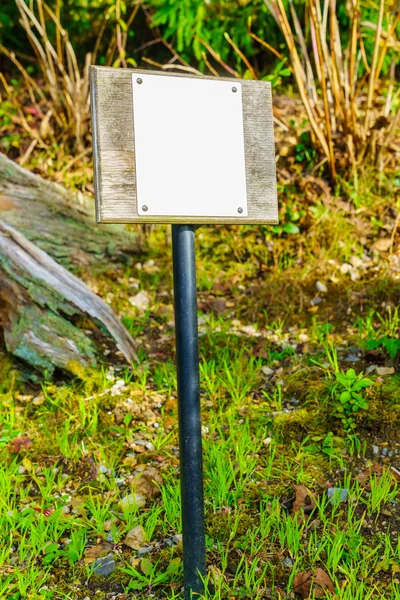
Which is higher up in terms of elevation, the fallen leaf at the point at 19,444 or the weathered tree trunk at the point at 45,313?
the weathered tree trunk at the point at 45,313

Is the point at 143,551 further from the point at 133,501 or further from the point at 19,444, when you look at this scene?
the point at 19,444

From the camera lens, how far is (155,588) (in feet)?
6.80

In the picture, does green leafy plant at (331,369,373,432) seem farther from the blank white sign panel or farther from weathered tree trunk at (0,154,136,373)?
weathered tree trunk at (0,154,136,373)

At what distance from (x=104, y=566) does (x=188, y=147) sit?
1.48 m

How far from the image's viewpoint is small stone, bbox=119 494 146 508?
92.7 inches

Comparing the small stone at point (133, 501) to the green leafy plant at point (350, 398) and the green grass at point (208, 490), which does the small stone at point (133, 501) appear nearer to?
the green grass at point (208, 490)

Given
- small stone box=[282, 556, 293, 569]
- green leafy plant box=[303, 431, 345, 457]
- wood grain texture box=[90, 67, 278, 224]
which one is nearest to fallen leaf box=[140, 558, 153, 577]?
small stone box=[282, 556, 293, 569]

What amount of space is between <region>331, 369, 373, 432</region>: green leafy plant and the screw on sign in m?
0.96

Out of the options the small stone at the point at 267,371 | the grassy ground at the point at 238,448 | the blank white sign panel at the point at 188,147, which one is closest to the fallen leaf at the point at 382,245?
the grassy ground at the point at 238,448

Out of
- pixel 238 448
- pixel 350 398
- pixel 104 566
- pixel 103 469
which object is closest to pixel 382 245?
pixel 350 398

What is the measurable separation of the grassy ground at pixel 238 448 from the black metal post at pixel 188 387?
0.20 m

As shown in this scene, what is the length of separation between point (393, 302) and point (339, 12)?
2963 mm

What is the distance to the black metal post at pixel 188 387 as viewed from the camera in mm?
1852

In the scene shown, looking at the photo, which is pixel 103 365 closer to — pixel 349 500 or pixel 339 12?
pixel 349 500
